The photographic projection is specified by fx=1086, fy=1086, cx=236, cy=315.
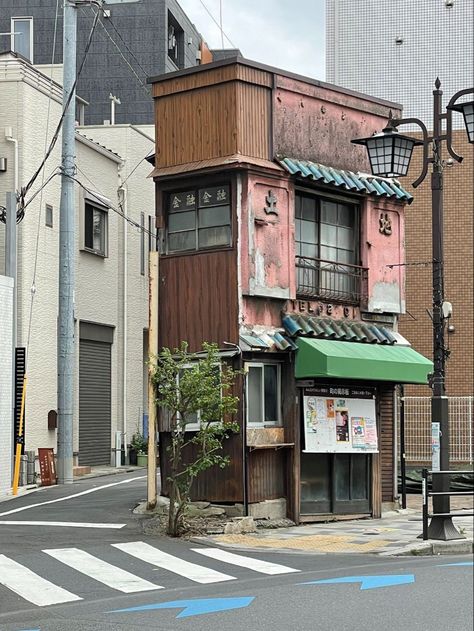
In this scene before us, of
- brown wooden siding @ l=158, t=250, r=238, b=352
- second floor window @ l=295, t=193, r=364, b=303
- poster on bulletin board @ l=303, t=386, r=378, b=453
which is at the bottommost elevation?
poster on bulletin board @ l=303, t=386, r=378, b=453

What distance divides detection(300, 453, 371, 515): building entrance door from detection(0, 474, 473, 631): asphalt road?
3489mm

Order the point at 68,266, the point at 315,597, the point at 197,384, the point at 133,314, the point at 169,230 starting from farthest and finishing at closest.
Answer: the point at 133,314 < the point at 68,266 < the point at 169,230 < the point at 197,384 < the point at 315,597

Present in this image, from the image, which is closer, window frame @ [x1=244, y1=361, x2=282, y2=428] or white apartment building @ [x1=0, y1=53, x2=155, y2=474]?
window frame @ [x1=244, y1=361, x2=282, y2=428]

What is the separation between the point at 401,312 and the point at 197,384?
6.66 meters

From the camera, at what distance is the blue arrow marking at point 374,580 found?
11.3 m

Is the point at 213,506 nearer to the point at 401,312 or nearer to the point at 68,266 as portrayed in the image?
the point at 401,312

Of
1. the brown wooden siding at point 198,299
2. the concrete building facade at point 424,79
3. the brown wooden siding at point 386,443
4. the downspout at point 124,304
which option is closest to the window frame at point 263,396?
the brown wooden siding at point 198,299

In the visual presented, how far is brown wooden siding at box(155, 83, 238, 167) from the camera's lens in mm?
19250

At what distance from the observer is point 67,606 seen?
11.4 metres

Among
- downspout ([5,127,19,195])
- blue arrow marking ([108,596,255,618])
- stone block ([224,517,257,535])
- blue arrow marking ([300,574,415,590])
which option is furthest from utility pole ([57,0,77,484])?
blue arrow marking ([108,596,255,618])

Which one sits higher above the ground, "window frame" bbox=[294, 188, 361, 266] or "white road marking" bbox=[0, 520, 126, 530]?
"window frame" bbox=[294, 188, 361, 266]

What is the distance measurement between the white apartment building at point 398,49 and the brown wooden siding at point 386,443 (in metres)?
10.5

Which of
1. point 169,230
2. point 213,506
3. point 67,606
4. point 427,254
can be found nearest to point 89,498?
point 213,506

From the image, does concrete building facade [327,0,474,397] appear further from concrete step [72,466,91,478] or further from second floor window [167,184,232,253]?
second floor window [167,184,232,253]
